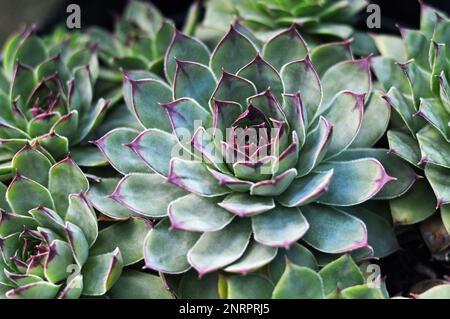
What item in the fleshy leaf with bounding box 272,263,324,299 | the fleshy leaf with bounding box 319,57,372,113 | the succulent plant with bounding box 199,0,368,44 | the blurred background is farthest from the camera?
the blurred background

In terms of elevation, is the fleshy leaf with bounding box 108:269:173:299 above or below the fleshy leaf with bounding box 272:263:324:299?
below

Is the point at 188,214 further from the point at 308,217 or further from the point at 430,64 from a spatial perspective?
the point at 430,64

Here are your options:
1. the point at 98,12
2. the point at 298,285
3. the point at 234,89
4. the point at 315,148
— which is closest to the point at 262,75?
the point at 234,89

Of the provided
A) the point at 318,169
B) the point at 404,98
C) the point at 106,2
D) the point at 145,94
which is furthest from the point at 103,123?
the point at 106,2

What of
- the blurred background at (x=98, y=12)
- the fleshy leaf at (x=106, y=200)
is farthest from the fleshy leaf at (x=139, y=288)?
the blurred background at (x=98, y=12)

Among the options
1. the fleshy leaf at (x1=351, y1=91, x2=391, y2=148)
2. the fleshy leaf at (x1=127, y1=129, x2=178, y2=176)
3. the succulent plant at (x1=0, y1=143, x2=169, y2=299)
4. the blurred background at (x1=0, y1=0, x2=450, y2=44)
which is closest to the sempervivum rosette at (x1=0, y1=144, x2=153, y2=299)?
the succulent plant at (x1=0, y1=143, x2=169, y2=299)

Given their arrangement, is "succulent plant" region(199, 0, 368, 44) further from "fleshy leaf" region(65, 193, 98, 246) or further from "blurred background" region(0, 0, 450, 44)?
"fleshy leaf" region(65, 193, 98, 246)
